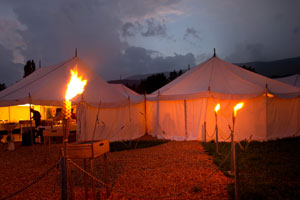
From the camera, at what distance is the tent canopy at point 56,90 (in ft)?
30.9

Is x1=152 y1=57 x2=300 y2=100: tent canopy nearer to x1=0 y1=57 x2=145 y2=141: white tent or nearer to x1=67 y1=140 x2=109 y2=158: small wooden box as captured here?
x1=0 y1=57 x2=145 y2=141: white tent

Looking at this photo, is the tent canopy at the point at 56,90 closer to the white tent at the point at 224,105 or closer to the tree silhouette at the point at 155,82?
the white tent at the point at 224,105

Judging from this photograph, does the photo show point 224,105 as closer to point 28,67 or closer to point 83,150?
point 83,150

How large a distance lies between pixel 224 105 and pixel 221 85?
91 centimetres

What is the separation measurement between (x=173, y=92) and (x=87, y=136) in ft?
13.5

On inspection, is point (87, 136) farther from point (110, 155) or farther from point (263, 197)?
point (263, 197)

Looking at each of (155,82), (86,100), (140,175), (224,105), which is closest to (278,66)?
(155,82)

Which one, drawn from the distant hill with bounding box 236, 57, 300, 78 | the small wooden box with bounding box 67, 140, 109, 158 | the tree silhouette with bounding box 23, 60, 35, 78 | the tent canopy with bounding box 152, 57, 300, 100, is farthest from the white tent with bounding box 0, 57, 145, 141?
the distant hill with bounding box 236, 57, 300, 78

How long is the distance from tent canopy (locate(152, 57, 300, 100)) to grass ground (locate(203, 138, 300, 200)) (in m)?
2.38

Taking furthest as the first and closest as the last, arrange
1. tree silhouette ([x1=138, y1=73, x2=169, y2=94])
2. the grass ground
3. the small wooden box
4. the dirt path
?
tree silhouette ([x1=138, y1=73, x2=169, y2=94]) → the dirt path → the grass ground → the small wooden box

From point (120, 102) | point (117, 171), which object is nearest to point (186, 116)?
point (120, 102)

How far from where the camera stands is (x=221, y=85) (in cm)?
1026

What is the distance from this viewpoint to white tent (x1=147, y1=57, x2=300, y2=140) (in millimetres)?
9617

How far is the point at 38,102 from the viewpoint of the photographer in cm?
934
